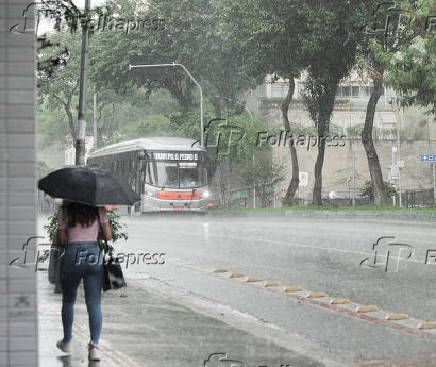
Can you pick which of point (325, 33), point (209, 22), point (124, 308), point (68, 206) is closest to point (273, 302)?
point (124, 308)

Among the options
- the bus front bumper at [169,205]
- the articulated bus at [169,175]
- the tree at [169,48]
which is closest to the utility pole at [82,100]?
the articulated bus at [169,175]

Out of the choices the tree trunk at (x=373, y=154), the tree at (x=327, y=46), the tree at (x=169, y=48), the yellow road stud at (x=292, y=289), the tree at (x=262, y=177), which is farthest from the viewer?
the tree at (x=262, y=177)

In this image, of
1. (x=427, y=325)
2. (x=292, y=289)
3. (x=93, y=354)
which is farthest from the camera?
(x=292, y=289)

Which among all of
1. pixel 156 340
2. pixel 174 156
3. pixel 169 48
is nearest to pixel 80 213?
pixel 156 340

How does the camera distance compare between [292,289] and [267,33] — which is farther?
[267,33]

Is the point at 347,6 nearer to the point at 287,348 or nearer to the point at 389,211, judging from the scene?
the point at 389,211

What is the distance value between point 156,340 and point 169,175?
3187cm

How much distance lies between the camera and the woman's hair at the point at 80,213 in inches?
324

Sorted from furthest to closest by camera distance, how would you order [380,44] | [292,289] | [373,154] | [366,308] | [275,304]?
[373,154], [380,44], [292,289], [275,304], [366,308]

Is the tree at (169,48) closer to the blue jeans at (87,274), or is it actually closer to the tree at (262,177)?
the tree at (262,177)

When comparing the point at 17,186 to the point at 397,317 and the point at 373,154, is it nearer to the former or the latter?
the point at 397,317

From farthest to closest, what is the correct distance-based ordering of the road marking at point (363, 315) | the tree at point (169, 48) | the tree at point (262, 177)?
1. the tree at point (262, 177)
2. the tree at point (169, 48)
3. the road marking at point (363, 315)

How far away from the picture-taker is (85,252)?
8.26 meters

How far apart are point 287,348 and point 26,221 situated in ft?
13.2
